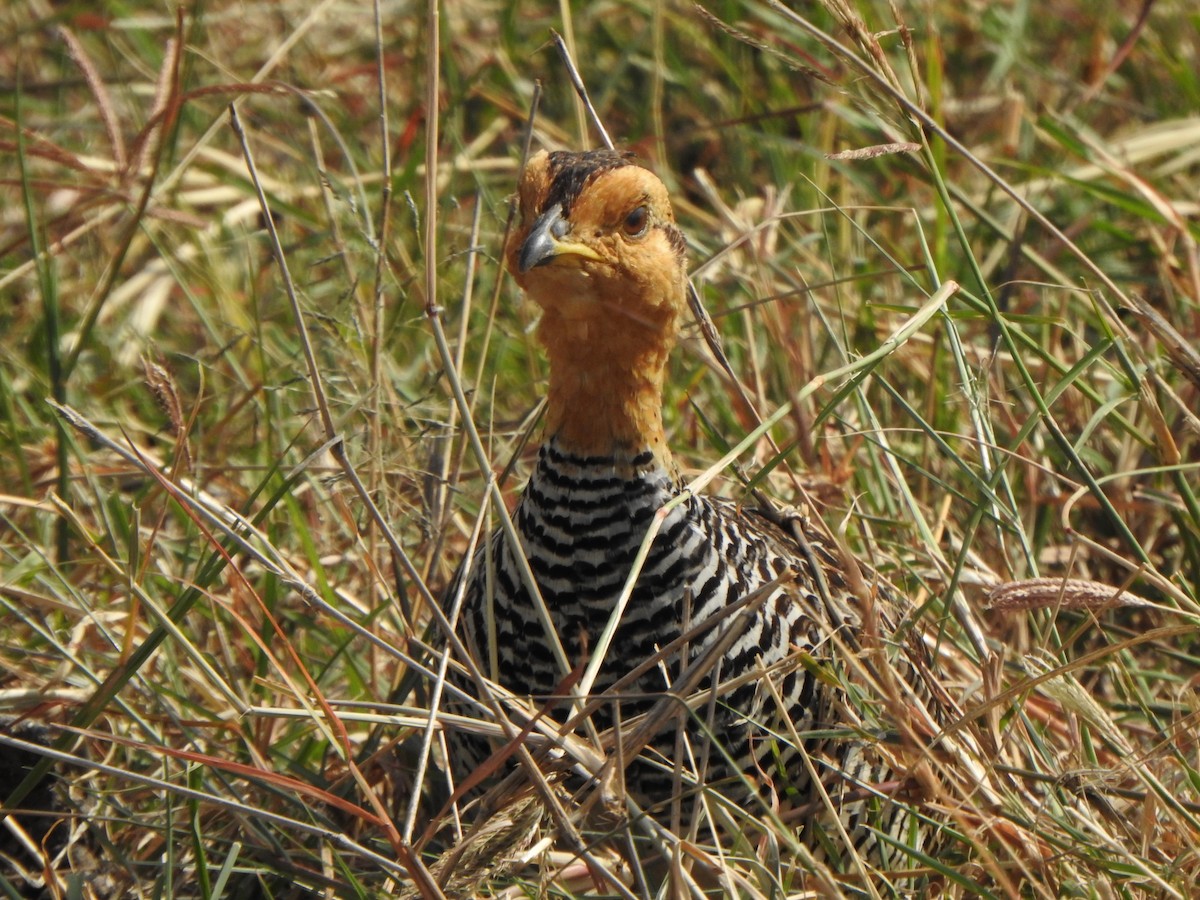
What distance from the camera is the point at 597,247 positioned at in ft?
8.45

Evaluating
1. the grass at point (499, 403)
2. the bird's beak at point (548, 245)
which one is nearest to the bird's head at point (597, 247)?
the bird's beak at point (548, 245)

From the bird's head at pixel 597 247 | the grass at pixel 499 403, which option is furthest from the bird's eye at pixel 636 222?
the grass at pixel 499 403

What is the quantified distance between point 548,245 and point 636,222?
20 centimetres

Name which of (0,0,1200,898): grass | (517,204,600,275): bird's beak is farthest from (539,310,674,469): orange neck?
(0,0,1200,898): grass

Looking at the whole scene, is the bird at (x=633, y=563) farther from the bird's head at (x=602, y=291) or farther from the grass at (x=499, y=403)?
the grass at (x=499, y=403)

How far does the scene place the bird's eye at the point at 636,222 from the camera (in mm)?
2625

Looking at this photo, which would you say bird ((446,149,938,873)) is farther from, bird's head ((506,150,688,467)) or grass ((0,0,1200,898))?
grass ((0,0,1200,898))

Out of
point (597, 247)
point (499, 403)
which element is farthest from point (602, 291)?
point (499, 403)

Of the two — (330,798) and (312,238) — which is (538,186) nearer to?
(330,798)

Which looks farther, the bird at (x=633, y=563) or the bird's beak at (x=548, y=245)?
the bird at (x=633, y=563)

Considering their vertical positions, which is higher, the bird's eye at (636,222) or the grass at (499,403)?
the bird's eye at (636,222)

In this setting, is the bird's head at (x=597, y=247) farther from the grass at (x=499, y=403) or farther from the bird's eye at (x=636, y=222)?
the grass at (x=499, y=403)

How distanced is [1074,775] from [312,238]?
255 centimetres

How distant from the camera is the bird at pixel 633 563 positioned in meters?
2.58
